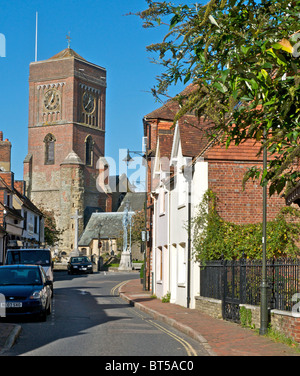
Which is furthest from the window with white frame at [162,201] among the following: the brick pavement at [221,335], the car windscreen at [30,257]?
the brick pavement at [221,335]

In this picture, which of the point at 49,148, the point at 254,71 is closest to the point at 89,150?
the point at 49,148

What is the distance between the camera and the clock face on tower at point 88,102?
112 meters

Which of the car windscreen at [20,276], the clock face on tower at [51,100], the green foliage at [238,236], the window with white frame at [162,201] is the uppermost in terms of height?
the clock face on tower at [51,100]

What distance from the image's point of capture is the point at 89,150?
110688 mm

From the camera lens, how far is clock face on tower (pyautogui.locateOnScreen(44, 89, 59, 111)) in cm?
11045

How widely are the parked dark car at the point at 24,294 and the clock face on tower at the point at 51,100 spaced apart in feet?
312

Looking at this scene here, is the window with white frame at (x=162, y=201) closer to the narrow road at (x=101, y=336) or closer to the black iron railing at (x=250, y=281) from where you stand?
the narrow road at (x=101, y=336)

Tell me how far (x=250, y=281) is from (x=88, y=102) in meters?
100

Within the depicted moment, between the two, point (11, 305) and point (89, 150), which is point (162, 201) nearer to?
point (11, 305)

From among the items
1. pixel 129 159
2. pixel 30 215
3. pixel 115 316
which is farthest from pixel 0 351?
pixel 30 215

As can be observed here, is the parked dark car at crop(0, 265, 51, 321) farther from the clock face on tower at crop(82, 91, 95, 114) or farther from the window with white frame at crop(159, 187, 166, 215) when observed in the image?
the clock face on tower at crop(82, 91, 95, 114)

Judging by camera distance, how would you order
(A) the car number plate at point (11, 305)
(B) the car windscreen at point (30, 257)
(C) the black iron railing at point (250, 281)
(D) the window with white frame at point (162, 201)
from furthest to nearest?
1. (D) the window with white frame at point (162, 201)
2. (B) the car windscreen at point (30, 257)
3. (A) the car number plate at point (11, 305)
4. (C) the black iron railing at point (250, 281)

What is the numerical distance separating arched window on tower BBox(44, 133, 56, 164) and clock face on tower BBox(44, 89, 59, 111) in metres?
5.28
